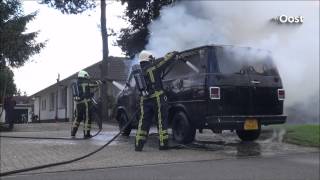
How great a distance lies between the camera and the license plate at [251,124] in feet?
38.2

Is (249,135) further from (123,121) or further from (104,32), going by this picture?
(104,32)

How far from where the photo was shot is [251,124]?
462 inches

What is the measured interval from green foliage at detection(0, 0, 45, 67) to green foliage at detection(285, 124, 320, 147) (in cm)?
632

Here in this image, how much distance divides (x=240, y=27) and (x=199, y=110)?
2.11 m

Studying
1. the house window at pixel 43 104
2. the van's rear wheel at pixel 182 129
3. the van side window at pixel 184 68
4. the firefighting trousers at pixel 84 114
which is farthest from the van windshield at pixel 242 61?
the house window at pixel 43 104

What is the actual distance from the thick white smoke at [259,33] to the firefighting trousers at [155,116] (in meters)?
1.95

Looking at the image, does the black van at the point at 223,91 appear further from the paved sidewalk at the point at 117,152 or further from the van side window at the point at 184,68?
the paved sidewalk at the point at 117,152

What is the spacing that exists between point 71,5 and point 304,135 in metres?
8.77

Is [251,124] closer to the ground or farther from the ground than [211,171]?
farther from the ground

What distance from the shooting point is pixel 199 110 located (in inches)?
456

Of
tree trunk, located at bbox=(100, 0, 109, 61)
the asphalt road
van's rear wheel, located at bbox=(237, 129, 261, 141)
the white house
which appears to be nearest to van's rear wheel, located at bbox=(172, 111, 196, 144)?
van's rear wheel, located at bbox=(237, 129, 261, 141)

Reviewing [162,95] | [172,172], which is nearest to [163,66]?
[162,95]

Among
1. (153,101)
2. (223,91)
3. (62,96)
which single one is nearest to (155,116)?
(153,101)

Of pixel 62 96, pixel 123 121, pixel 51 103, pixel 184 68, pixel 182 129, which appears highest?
pixel 62 96
